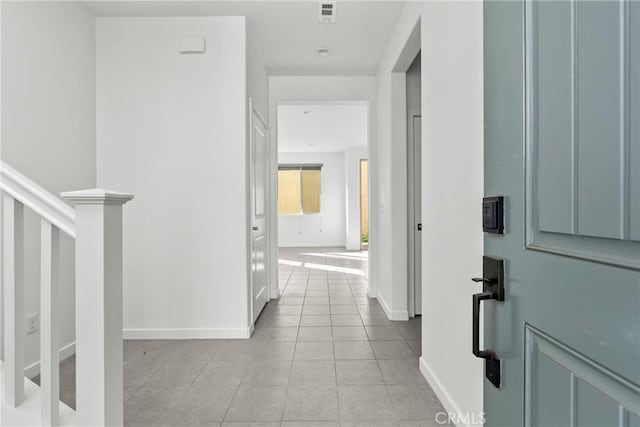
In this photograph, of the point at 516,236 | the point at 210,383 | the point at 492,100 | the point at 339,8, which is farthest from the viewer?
the point at 339,8

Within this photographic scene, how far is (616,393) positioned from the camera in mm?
528

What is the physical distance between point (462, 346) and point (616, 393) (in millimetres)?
1245

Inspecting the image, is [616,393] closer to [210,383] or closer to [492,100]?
[492,100]

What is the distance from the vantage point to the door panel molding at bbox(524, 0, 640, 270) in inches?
20.3

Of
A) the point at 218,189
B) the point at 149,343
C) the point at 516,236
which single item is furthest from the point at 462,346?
the point at 149,343

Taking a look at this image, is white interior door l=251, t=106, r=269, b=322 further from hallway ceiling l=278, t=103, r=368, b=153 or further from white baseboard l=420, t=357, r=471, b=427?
white baseboard l=420, t=357, r=471, b=427

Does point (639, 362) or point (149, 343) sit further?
point (149, 343)

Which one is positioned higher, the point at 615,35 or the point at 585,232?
Result: the point at 615,35

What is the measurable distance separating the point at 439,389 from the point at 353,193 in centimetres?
813

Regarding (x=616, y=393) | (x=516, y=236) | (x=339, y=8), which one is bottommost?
(x=616, y=393)

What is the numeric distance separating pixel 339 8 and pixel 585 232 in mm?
2902

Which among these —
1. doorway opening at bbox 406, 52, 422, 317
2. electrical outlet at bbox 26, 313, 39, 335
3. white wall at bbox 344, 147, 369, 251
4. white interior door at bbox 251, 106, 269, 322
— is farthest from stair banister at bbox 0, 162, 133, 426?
white wall at bbox 344, 147, 369, 251

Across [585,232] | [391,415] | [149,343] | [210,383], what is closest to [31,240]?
[149,343]

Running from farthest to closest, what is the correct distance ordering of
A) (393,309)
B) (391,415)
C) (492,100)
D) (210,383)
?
(393,309)
(210,383)
(391,415)
(492,100)
